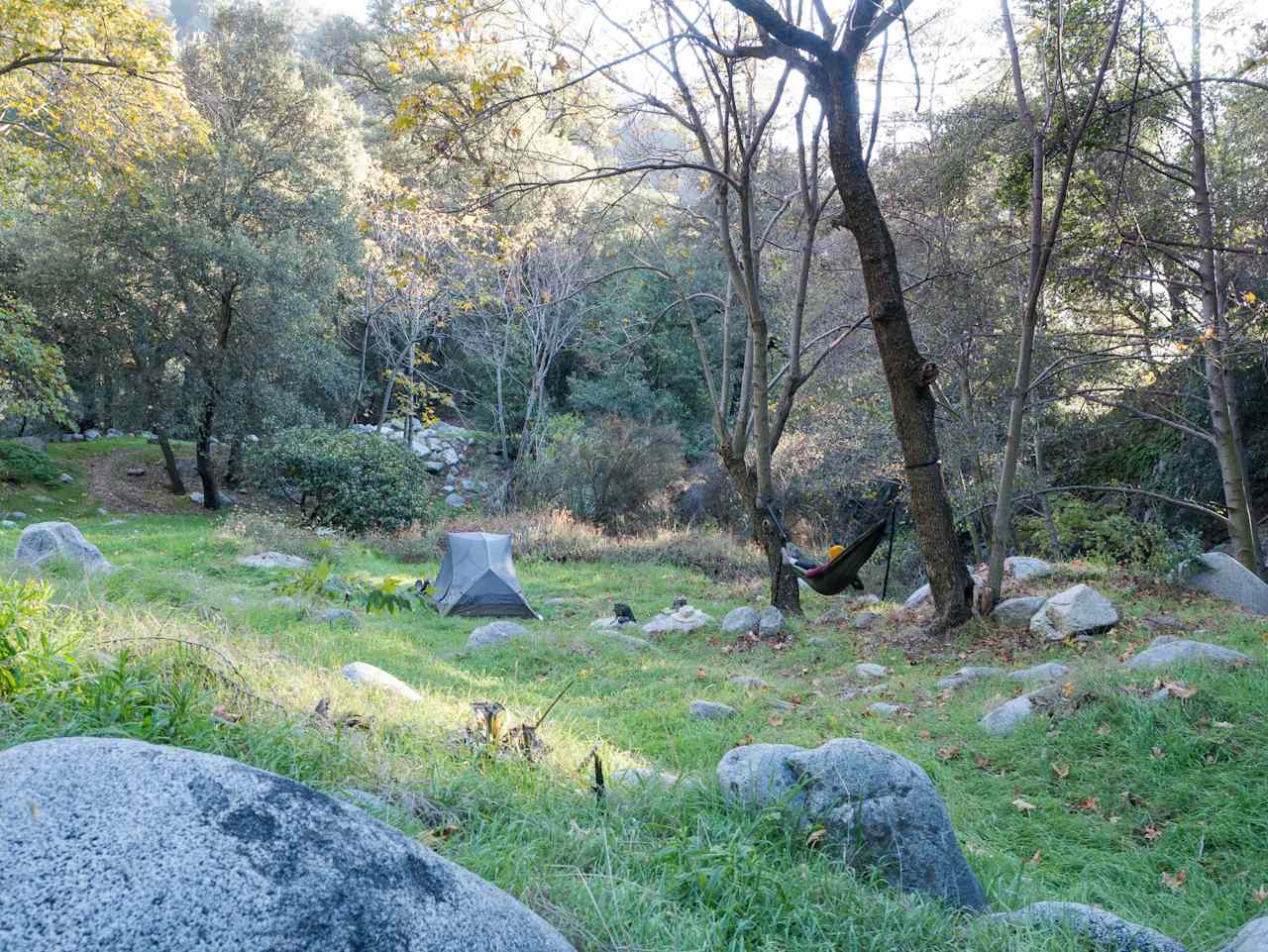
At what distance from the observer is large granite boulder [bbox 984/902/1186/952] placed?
2080 mm

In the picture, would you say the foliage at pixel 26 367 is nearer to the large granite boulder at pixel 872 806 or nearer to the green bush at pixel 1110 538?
the large granite boulder at pixel 872 806

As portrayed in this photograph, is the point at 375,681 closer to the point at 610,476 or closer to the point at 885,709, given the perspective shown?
the point at 885,709

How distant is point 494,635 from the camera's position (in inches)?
260

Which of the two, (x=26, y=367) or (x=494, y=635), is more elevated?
(x=26, y=367)

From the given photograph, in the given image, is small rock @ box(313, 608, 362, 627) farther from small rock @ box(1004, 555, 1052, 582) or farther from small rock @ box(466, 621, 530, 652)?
small rock @ box(1004, 555, 1052, 582)

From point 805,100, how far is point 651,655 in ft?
16.2

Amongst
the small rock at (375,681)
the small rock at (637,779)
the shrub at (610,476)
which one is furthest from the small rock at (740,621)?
the shrub at (610,476)

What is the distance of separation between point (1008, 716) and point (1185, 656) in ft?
3.44

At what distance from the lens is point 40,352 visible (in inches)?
428

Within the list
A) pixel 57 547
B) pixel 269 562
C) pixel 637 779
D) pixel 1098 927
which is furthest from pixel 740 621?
pixel 57 547

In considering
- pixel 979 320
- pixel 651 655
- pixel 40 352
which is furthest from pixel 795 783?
pixel 40 352

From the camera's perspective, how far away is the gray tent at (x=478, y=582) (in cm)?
830

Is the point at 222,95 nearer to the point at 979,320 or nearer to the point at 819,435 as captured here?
the point at 819,435

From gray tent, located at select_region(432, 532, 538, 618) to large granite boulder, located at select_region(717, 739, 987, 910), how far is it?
5718 mm
